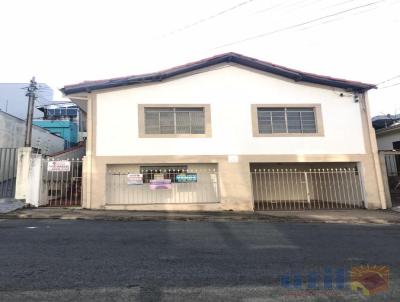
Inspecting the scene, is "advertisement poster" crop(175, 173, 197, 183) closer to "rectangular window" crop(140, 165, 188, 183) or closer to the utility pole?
"rectangular window" crop(140, 165, 188, 183)

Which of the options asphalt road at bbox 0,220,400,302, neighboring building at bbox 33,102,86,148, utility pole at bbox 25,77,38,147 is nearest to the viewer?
asphalt road at bbox 0,220,400,302

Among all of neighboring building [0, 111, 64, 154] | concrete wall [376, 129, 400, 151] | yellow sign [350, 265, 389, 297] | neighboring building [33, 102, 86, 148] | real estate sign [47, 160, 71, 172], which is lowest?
yellow sign [350, 265, 389, 297]

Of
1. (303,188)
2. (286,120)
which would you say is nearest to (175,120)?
(286,120)

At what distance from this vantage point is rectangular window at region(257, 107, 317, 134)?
47.7 ft

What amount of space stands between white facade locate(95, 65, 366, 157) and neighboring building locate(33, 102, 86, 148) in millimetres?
13078

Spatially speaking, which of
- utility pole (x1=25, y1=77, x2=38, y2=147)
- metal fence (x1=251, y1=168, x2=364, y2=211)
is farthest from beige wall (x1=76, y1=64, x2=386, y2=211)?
utility pole (x1=25, y1=77, x2=38, y2=147)

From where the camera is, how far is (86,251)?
5797mm

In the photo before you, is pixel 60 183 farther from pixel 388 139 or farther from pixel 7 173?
pixel 388 139

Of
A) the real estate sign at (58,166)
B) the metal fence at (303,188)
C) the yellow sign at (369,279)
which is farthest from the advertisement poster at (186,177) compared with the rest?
the yellow sign at (369,279)

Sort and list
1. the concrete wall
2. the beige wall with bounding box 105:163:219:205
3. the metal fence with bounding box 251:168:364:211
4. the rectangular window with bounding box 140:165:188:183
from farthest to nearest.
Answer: the concrete wall < the metal fence with bounding box 251:168:364:211 < the rectangular window with bounding box 140:165:188:183 < the beige wall with bounding box 105:163:219:205

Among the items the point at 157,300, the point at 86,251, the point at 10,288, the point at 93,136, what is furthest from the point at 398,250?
the point at 93,136

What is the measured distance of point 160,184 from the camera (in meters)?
13.5

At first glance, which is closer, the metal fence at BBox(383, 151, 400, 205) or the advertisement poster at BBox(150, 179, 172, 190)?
the advertisement poster at BBox(150, 179, 172, 190)

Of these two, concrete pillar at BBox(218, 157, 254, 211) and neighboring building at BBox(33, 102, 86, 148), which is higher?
neighboring building at BBox(33, 102, 86, 148)
